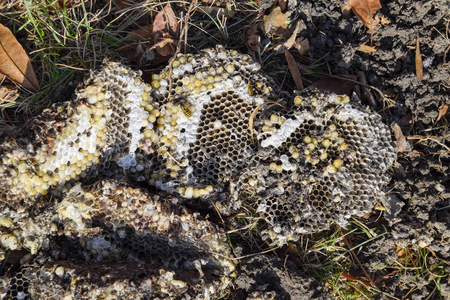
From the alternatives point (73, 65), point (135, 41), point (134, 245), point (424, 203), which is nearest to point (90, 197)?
point (134, 245)

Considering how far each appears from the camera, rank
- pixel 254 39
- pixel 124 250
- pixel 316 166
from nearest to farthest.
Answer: pixel 124 250 → pixel 316 166 → pixel 254 39

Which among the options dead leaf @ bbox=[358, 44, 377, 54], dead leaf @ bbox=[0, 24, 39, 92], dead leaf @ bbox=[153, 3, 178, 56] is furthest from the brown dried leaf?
dead leaf @ bbox=[0, 24, 39, 92]

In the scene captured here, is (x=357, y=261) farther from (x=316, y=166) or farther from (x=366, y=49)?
(x=366, y=49)

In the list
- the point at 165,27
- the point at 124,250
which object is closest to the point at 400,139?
the point at 165,27

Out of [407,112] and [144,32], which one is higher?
[144,32]

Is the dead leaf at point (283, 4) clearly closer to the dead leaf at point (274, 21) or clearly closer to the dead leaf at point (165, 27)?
the dead leaf at point (274, 21)
